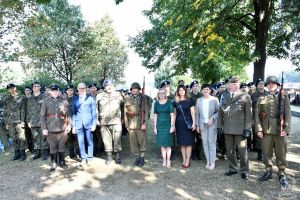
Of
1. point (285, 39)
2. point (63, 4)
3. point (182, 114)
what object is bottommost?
point (182, 114)

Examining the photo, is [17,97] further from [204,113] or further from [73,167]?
[204,113]

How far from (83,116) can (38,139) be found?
162 cm

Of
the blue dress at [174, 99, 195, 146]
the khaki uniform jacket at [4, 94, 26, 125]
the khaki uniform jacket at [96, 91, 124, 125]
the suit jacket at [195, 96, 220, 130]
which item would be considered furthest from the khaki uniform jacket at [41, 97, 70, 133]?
the suit jacket at [195, 96, 220, 130]

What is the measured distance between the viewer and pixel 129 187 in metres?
6.31

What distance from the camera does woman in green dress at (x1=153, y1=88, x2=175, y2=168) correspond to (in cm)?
745

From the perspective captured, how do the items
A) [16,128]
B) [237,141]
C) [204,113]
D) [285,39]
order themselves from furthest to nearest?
[285,39] < [16,128] < [204,113] < [237,141]

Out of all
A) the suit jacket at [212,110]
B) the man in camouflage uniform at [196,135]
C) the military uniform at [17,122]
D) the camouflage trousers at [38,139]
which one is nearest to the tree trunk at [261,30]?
the man in camouflage uniform at [196,135]

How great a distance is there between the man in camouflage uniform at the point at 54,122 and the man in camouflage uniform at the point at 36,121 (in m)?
1.01

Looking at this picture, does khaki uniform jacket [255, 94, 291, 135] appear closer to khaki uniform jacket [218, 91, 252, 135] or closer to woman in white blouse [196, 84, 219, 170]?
khaki uniform jacket [218, 91, 252, 135]

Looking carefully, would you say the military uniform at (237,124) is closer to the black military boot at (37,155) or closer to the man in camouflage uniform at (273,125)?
the man in camouflage uniform at (273,125)

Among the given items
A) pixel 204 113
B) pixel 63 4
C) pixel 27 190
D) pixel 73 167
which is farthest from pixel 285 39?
pixel 63 4

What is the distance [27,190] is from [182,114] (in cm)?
357

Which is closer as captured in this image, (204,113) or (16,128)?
(204,113)

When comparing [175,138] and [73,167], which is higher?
[175,138]
